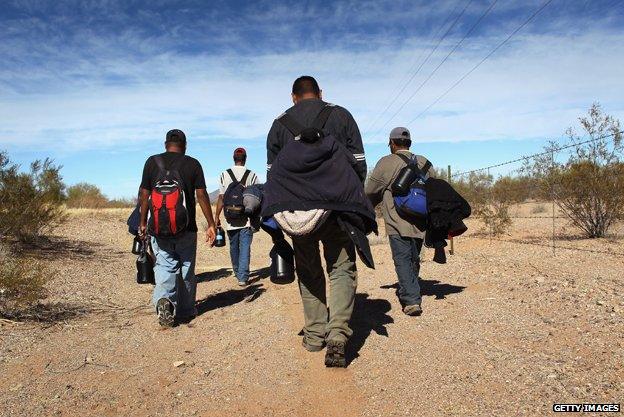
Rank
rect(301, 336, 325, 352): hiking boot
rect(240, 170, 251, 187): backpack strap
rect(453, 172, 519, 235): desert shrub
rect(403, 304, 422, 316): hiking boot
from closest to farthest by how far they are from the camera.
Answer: rect(301, 336, 325, 352): hiking boot
rect(403, 304, 422, 316): hiking boot
rect(240, 170, 251, 187): backpack strap
rect(453, 172, 519, 235): desert shrub

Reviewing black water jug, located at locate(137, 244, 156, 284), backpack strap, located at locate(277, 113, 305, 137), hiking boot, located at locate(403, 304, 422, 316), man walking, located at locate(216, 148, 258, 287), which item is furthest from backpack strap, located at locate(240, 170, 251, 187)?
backpack strap, located at locate(277, 113, 305, 137)

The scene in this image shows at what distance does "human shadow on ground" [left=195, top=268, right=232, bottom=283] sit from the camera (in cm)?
892

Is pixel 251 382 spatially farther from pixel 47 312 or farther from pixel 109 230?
pixel 109 230

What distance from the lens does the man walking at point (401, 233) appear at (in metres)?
5.23

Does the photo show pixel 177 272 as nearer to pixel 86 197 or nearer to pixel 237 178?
pixel 237 178

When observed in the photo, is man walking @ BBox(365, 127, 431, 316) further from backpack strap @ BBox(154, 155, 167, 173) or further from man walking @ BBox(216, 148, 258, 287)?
man walking @ BBox(216, 148, 258, 287)

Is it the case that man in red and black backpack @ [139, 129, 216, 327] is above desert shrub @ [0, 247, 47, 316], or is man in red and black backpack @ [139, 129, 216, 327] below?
above

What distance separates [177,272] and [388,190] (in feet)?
7.63

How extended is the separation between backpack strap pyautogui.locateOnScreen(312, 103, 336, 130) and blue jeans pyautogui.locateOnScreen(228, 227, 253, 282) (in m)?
3.87

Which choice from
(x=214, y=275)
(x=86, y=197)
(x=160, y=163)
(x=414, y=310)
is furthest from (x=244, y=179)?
(x=86, y=197)

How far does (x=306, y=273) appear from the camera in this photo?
4.04 metres

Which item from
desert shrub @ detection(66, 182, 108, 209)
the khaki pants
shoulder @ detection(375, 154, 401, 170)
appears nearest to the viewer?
the khaki pants

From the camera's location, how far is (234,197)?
24.0 feet

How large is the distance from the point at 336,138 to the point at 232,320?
2.46 m
